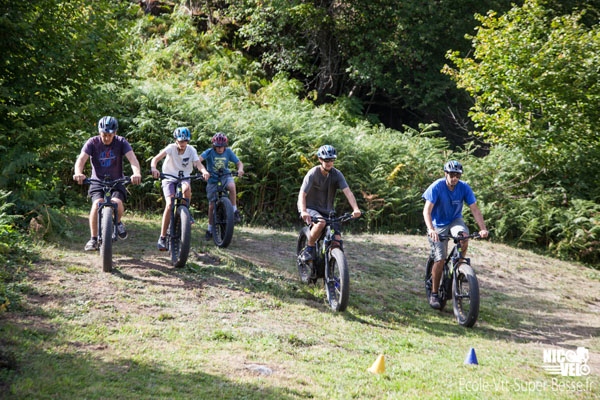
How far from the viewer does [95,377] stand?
463 centimetres

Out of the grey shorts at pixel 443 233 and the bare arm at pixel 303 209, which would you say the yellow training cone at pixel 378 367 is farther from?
the grey shorts at pixel 443 233

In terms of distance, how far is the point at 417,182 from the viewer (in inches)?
623

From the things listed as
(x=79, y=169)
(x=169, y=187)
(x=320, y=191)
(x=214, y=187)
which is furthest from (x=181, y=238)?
(x=214, y=187)

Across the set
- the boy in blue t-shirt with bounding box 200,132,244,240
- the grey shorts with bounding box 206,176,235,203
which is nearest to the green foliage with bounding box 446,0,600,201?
the boy in blue t-shirt with bounding box 200,132,244,240

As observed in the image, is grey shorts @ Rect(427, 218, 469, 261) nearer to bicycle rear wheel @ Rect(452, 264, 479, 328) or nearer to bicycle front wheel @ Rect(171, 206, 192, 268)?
bicycle rear wheel @ Rect(452, 264, 479, 328)

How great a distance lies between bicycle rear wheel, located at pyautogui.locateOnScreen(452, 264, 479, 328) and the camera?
7477mm

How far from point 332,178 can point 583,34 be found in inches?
402

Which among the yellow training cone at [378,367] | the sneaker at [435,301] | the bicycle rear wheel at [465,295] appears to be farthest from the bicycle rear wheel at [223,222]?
the yellow training cone at [378,367]

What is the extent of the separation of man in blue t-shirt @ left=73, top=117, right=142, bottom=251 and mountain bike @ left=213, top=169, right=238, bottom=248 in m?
2.17

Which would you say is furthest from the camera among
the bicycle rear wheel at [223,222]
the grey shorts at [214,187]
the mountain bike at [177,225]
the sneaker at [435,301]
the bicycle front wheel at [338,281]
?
the grey shorts at [214,187]

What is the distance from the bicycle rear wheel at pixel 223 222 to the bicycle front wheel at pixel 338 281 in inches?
101

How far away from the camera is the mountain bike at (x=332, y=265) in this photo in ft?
24.2

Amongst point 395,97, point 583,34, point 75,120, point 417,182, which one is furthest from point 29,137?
point 395,97

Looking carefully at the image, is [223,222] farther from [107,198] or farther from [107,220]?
[107,220]
